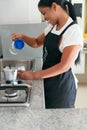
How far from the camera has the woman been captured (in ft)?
4.35

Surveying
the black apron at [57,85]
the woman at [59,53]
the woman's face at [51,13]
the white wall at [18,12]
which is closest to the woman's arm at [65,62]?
the woman at [59,53]

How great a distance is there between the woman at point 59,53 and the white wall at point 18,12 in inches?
25.3

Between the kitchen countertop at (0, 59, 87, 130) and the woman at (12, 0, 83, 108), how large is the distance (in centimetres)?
30

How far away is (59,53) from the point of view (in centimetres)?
145

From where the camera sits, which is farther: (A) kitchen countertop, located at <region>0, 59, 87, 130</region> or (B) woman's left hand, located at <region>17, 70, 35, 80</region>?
(B) woman's left hand, located at <region>17, 70, 35, 80</region>

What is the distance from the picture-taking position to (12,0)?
211 cm

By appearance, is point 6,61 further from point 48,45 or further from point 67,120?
point 67,120

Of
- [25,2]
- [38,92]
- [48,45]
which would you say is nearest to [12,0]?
[25,2]

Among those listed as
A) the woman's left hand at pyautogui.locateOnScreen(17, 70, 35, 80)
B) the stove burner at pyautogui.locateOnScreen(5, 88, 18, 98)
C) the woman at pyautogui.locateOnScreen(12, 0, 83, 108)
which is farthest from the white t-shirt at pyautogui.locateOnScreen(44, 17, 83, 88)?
the stove burner at pyautogui.locateOnScreen(5, 88, 18, 98)

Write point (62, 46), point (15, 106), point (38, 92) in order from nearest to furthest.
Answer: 1. point (15, 106)
2. point (38, 92)
3. point (62, 46)

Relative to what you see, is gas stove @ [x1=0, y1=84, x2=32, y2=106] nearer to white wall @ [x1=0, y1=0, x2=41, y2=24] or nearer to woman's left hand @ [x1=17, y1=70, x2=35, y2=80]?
woman's left hand @ [x1=17, y1=70, x2=35, y2=80]

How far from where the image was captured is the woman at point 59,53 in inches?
52.2

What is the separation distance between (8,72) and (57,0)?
0.51m

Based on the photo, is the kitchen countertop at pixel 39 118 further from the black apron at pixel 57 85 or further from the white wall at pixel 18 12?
the white wall at pixel 18 12
